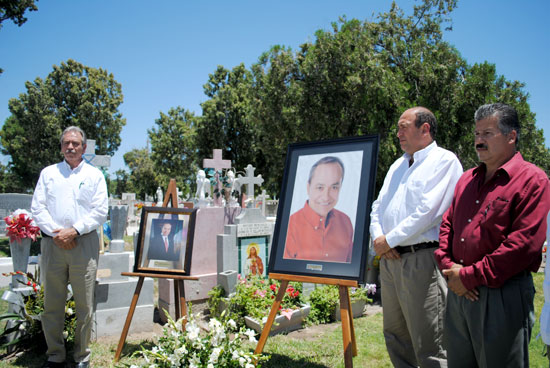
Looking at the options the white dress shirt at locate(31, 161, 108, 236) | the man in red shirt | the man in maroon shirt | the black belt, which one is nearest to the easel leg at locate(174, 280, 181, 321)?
the white dress shirt at locate(31, 161, 108, 236)

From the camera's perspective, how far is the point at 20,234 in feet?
14.8

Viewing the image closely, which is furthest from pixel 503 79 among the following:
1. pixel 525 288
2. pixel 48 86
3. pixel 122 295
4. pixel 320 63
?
pixel 48 86

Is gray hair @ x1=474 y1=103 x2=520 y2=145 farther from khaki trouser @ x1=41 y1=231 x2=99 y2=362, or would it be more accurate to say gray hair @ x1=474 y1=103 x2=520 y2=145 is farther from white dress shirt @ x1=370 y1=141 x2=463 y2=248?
khaki trouser @ x1=41 y1=231 x2=99 y2=362

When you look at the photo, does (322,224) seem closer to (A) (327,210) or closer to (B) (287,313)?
(A) (327,210)

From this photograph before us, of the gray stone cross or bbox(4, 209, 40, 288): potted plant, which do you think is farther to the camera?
the gray stone cross

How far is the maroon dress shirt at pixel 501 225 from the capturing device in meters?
2.00

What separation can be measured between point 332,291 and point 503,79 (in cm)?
859

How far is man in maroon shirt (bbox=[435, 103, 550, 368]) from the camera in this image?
2.01 meters

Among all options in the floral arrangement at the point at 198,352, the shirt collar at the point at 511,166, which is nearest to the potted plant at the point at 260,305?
the floral arrangement at the point at 198,352

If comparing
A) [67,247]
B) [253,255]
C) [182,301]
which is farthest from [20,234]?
[253,255]

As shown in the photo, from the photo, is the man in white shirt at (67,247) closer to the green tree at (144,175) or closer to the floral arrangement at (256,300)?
the floral arrangement at (256,300)

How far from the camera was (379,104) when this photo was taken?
1078cm

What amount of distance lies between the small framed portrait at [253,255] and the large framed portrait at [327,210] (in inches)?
99.2

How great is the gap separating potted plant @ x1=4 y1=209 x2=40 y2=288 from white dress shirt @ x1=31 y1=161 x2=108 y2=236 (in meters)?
1.02
